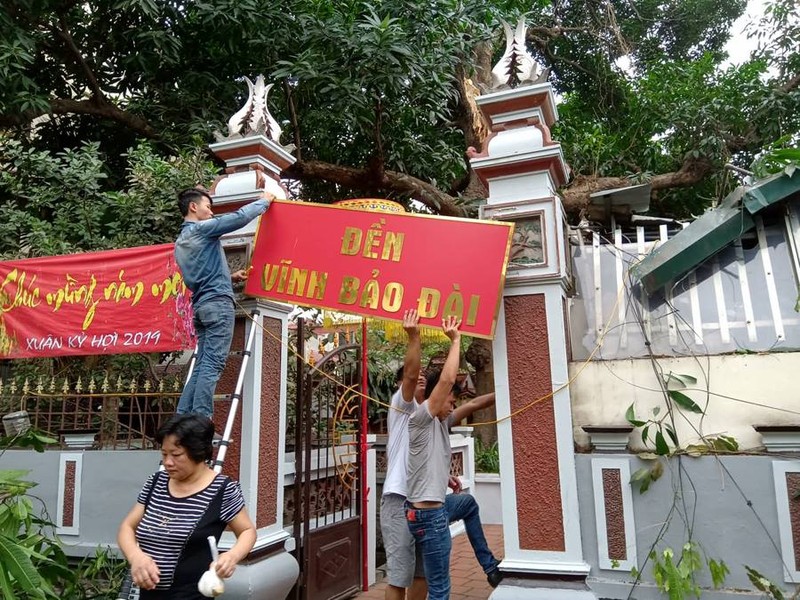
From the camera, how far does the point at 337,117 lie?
28.8ft

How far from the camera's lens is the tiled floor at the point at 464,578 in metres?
5.26

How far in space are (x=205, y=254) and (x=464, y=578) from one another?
3975mm

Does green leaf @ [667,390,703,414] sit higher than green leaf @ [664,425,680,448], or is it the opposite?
green leaf @ [667,390,703,414]

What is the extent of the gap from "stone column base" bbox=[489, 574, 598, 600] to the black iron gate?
5.61 ft

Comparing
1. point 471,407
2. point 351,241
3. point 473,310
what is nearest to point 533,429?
point 471,407

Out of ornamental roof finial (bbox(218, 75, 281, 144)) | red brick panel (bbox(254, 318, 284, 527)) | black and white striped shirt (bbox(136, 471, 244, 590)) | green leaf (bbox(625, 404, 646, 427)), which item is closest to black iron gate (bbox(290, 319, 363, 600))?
red brick panel (bbox(254, 318, 284, 527))

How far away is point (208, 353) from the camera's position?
3738 mm

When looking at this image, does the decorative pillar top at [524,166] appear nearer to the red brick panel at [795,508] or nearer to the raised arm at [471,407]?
the raised arm at [471,407]

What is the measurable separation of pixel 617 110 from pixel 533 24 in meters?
2.76

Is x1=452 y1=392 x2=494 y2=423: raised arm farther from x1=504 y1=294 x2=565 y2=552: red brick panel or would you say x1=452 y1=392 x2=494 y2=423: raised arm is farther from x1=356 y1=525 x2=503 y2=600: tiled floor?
x1=356 y1=525 x2=503 y2=600: tiled floor

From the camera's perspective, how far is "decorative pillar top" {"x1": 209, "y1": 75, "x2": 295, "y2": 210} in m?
4.57

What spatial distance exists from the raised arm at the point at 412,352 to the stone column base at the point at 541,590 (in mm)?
1278

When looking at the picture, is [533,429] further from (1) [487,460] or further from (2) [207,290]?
(1) [487,460]

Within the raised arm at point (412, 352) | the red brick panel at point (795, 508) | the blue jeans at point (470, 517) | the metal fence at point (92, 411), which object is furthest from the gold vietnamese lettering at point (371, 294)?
the red brick panel at point (795, 508)
